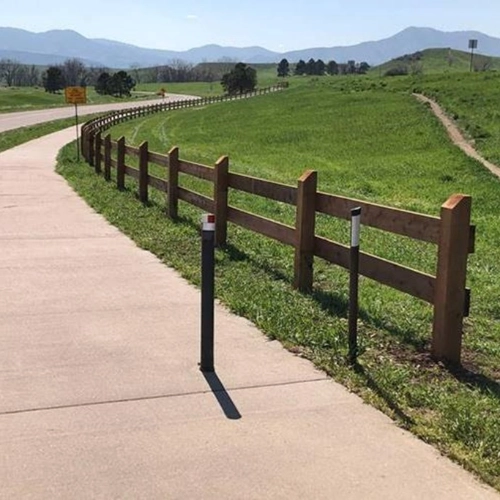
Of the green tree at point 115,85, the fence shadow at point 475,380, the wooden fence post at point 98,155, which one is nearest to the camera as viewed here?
the fence shadow at point 475,380

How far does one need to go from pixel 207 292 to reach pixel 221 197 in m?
4.81

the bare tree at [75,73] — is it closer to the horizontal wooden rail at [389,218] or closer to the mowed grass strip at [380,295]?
the mowed grass strip at [380,295]

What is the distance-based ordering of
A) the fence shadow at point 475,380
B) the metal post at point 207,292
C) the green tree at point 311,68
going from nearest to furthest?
the fence shadow at point 475,380 → the metal post at point 207,292 → the green tree at point 311,68

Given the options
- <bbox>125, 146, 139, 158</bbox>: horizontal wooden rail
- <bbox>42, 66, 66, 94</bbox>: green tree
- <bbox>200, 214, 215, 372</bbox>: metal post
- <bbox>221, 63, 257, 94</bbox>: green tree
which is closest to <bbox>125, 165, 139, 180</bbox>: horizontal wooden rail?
<bbox>125, 146, 139, 158</bbox>: horizontal wooden rail

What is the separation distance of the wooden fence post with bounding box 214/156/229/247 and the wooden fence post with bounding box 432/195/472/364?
4.77 meters

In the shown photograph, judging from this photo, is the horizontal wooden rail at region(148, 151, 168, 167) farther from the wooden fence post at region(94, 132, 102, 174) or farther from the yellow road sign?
the yellow road sign

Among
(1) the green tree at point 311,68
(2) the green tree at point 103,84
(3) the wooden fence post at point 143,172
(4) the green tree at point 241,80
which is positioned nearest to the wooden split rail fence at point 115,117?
(3) the wooden fence post at point 143,172

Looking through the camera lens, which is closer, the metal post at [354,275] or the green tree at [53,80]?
the metal post at [354,275]

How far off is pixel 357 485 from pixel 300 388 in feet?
4.36

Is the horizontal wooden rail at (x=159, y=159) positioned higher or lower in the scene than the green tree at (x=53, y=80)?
lower

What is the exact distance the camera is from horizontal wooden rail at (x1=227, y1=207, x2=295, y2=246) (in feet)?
26.2

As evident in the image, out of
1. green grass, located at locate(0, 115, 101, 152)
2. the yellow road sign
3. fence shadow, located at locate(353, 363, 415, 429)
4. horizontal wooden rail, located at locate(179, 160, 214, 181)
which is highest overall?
the yellow road sign

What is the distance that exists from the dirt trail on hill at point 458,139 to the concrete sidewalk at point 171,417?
61.4 ft

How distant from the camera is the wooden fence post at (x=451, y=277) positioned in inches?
207
